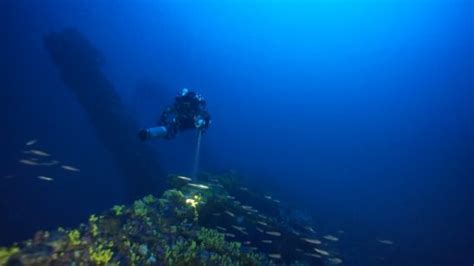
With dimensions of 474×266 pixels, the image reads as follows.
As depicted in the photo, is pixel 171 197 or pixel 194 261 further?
pixel 171 197

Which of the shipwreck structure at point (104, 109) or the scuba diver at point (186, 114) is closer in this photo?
the scuba diver at point (186, 114)

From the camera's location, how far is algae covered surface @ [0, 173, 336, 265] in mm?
6281

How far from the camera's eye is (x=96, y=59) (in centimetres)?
2447

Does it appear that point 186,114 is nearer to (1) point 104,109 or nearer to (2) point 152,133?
(2) point 152,133

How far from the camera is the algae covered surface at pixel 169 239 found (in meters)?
6.28

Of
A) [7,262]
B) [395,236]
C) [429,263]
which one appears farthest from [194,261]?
[395,236]

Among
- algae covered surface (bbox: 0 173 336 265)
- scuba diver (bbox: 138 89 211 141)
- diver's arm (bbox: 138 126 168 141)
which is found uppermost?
scuba diver (bbox: 138 89 211 141)

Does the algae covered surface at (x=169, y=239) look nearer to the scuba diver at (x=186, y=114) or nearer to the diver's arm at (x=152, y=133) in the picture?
the diver's arm at (x=152, y=133)

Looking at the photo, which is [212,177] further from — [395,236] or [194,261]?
[395,236]

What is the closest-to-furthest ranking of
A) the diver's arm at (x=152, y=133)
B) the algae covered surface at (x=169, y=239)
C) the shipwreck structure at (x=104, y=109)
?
the algae covered surface at (x=169, y=239) < the diver's arm at (x=152, y=133) < the shipwreck structure at (x=104, y=109)

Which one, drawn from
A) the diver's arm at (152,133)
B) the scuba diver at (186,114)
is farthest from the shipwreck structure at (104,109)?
the diver's arm at (152,133)

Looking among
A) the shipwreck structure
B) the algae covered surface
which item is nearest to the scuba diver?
the algae covered surface

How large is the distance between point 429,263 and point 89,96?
78.1 feet

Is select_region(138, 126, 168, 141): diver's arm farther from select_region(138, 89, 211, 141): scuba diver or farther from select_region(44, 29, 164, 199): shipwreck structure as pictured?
select_region(44, 29, 164, 199): shipwreck structure
